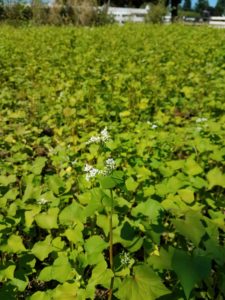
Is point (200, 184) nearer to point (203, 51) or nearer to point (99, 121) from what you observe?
point (99, 121)

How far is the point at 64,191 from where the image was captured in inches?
91.2

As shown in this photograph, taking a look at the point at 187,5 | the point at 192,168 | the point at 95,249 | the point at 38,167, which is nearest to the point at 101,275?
the point at 95,249

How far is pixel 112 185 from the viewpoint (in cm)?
134

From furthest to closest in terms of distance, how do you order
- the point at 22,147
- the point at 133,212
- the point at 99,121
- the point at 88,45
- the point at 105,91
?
1. the point at 88,45
2. the point at 105,91
3. the point at 99,121
4. the point at 22,147
5. the point at 133,212

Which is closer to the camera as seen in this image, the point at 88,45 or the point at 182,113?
the point at 182,113

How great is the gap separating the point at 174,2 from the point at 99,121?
117ft

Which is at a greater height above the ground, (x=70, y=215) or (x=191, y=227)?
(x=191, y=227)

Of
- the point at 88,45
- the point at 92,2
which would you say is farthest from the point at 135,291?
the point at 92,2

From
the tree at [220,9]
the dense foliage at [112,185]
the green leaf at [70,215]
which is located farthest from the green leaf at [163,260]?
the tree at [220,9]

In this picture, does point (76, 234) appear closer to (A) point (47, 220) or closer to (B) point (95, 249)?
(A) point (47, 220)

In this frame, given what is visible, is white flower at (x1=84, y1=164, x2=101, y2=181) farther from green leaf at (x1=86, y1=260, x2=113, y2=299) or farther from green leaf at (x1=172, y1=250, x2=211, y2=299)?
green leaf at (x1=172, y1=250, x2=211, y2=299)

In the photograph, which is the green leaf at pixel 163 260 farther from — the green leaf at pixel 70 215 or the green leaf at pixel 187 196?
the green leaf at pixel 187 196

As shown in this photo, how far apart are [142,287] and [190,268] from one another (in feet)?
0.63

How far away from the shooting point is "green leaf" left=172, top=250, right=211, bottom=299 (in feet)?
3.86
